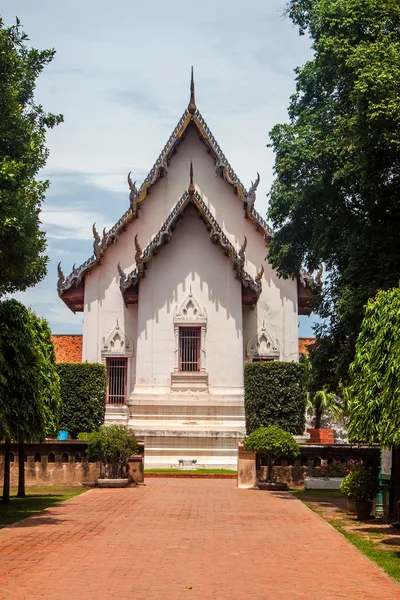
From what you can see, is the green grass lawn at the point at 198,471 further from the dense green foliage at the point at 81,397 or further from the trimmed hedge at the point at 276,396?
the dense green foliage at the point at 81,397

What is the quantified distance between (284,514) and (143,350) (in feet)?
60.0

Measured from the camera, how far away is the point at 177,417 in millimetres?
34969

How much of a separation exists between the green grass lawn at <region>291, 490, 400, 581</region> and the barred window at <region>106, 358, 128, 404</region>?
15.5 meters

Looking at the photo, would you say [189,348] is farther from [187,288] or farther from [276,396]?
[276,396]

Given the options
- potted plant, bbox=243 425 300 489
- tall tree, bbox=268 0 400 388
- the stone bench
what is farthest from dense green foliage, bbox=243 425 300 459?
the stone bench

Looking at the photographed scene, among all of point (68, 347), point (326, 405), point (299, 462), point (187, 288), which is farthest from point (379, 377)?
point (68, 347)

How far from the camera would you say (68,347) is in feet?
149

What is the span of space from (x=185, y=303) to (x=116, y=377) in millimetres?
4216

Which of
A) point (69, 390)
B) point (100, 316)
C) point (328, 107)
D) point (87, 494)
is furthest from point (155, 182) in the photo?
point (87, 494)

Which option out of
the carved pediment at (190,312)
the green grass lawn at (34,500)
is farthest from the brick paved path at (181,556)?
the carved pediment at (190,312)

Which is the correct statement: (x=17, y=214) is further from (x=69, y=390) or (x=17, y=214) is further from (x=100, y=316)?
(x=100, y=316)

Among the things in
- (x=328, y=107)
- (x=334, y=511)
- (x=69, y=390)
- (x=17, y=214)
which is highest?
(x=328, y=107)

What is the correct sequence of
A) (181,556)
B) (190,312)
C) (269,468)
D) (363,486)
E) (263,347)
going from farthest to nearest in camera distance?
(263,347)
(190,312)
(269,468)
(363,486)
(181,556)

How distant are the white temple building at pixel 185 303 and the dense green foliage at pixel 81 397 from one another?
1.40 metres
